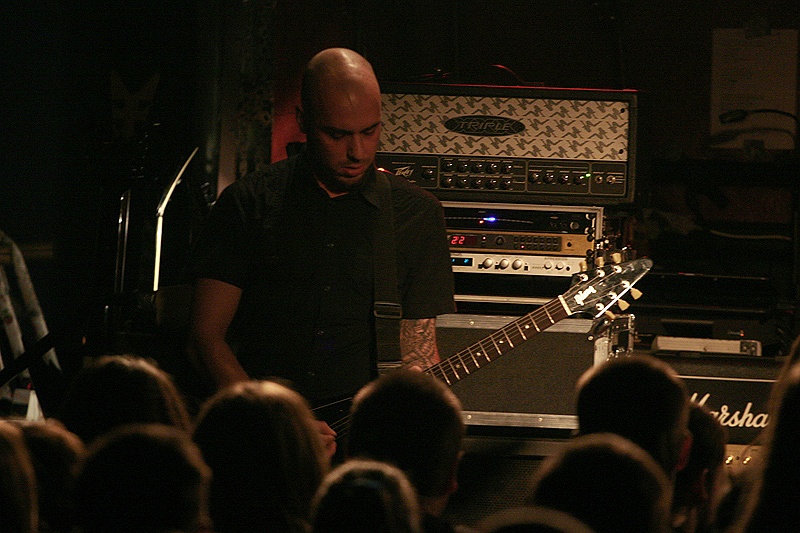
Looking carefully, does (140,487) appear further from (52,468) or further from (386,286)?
(386,286)

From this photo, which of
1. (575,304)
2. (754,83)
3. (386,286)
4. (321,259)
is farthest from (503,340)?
(754,83)

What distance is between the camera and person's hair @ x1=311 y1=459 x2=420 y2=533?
69.7 inches

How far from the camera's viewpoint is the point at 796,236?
5.63 m

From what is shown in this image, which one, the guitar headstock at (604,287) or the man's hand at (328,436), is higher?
the guitar headstock at (604,287)

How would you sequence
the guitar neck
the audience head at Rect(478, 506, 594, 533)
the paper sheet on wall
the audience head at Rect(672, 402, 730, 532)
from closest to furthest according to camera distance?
the audience head at Rect(478, 506, 594, 533) → the audience head at Rect(672, 402, 730, 532) → the guitar neck → the paper sheet on wall

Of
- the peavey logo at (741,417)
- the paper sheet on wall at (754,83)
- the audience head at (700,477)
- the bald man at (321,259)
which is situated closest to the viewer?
the audience head at (700,477)

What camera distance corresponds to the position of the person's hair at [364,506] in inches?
69.7

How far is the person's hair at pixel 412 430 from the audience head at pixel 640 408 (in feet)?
1.14

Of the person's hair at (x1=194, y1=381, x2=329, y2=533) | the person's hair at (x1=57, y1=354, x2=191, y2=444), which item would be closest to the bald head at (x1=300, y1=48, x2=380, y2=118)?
the person's hair at (x1=57, y1=354, x2=191, y2=444)

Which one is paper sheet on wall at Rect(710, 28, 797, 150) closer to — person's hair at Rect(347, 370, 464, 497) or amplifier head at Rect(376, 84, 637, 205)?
amplifier head at Rect(376, 84, 637, 205)

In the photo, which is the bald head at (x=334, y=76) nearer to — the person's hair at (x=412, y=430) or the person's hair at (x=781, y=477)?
the person's hair at (x=412, y=430)

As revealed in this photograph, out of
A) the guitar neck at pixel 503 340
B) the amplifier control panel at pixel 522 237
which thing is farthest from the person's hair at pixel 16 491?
the amplifier control panel at pixel 522 237

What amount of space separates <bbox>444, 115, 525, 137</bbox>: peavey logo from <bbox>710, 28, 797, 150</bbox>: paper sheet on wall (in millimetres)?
1804

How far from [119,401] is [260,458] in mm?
644
